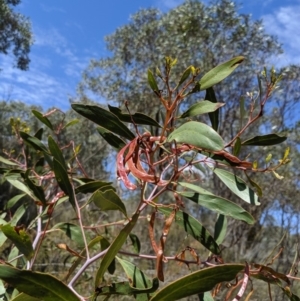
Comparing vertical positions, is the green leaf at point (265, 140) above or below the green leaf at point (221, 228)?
above

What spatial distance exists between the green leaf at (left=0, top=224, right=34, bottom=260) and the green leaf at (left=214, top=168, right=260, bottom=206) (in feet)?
0.93

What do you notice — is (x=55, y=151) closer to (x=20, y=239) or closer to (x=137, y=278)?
(x=20, y=239)

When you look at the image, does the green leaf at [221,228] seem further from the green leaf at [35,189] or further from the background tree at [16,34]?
the background tree at [16,34]

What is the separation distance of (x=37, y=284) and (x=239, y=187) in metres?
0.33

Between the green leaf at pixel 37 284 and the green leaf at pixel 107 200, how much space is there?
0.15 metres

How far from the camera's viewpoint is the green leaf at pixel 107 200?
0.63 meters

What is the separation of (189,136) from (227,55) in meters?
7.87

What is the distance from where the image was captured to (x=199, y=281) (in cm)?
48

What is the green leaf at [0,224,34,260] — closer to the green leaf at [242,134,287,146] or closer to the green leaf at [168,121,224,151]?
the green leaf at [168,121,224,151]

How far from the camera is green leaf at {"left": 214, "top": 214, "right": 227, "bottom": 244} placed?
0.83m

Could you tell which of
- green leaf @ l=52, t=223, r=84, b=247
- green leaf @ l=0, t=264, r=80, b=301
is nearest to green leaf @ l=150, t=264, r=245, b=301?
green leaf @ l=0, t=264, r=80, b=301

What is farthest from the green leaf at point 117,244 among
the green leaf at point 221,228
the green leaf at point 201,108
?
the green leaf at point 221,228

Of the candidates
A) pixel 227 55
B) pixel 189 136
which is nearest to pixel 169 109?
pixel 189 136

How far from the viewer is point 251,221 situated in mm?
681
